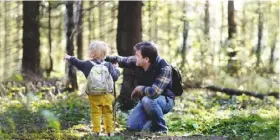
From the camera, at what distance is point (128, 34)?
33.0 feet

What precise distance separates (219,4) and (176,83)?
23732mm

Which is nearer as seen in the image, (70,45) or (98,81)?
(98,81)

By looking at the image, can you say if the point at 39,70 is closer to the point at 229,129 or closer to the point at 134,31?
the point at 134,31

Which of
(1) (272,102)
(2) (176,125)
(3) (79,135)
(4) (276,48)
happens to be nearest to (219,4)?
(4) (276,48)

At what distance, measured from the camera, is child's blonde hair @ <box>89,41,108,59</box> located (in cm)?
632

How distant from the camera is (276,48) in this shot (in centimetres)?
2922

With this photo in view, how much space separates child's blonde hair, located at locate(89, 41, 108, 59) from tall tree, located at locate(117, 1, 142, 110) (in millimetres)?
3633

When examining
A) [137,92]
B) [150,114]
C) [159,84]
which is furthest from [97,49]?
[150,114]

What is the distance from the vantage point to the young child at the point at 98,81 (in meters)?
6.34

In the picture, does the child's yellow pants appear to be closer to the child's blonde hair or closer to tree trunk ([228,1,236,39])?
the child's blonde hair

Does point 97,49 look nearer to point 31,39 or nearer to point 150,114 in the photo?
Result: point 150,114

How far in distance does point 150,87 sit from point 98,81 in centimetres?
79

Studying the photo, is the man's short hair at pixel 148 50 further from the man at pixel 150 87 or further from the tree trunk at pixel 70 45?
the tree trunk at pixel 70 45

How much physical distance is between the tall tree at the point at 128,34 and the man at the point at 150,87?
2.83 metres
